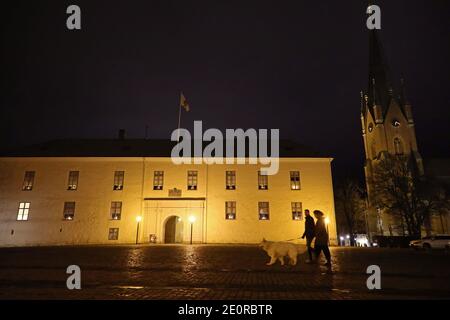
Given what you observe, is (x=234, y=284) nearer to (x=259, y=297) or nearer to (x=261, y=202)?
(x=259, y=297)

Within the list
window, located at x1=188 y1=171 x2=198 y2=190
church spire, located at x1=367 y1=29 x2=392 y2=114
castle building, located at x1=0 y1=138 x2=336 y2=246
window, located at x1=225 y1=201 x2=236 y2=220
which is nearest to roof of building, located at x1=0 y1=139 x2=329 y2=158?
castle building, located at x1=0 y1=138 x2=336 y2=246

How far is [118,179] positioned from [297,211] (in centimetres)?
1803

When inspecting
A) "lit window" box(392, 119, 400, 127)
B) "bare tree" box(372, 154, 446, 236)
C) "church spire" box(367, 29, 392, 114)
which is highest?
"church spire" box(367, 29, 392, 114)

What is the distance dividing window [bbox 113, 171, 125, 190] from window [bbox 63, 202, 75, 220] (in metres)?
4.37

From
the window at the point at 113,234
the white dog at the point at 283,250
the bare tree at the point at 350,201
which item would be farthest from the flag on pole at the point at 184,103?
the bare tree at the point at 350,201

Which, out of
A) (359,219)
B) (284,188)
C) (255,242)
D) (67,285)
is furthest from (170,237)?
(359,219)

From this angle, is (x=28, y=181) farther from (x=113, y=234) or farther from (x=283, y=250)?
(x=283, y=250)

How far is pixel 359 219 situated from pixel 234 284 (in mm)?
56553

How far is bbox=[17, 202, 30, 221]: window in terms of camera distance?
92.2 feet

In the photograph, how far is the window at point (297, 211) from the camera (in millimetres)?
28094

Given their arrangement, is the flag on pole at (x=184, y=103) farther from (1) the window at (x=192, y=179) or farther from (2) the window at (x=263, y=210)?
(2) the window at (x=263, y=210)

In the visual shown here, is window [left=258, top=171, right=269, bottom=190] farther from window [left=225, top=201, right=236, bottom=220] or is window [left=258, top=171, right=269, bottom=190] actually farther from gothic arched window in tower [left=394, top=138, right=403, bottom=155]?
gothic arched window in tower [left=394, top=138, right=403, bottom=155]
